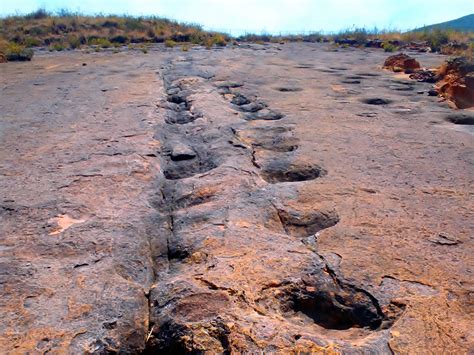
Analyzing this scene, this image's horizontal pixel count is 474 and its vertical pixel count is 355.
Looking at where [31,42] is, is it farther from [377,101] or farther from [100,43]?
[377,101]

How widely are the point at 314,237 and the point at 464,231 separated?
0.75 m

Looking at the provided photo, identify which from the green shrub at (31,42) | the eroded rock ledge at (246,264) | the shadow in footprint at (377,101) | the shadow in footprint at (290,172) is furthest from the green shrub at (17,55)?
the shadow in footprint at (290,172)

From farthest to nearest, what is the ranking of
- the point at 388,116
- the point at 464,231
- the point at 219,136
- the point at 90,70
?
the point at 90,70
the point at 388,116
the point at 219,136
the point at 464,231

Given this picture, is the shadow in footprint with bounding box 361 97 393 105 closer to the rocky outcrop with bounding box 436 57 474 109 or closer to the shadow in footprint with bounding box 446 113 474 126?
the rocky outcrop with bounding box 436 57 474 109

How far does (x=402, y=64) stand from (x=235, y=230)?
7104mm

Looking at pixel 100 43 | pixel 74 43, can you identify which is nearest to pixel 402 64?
pixel 100 43

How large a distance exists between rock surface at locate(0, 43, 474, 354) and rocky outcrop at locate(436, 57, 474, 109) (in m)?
0.53

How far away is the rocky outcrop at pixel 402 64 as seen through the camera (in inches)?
330

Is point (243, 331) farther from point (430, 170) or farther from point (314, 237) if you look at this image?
point (430, 170)

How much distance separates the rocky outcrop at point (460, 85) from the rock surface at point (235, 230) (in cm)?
53

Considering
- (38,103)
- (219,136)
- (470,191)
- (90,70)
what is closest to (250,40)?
(90,70)

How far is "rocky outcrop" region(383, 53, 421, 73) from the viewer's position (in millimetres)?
8383

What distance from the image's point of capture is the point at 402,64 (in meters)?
8.58

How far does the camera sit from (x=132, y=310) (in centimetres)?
190
